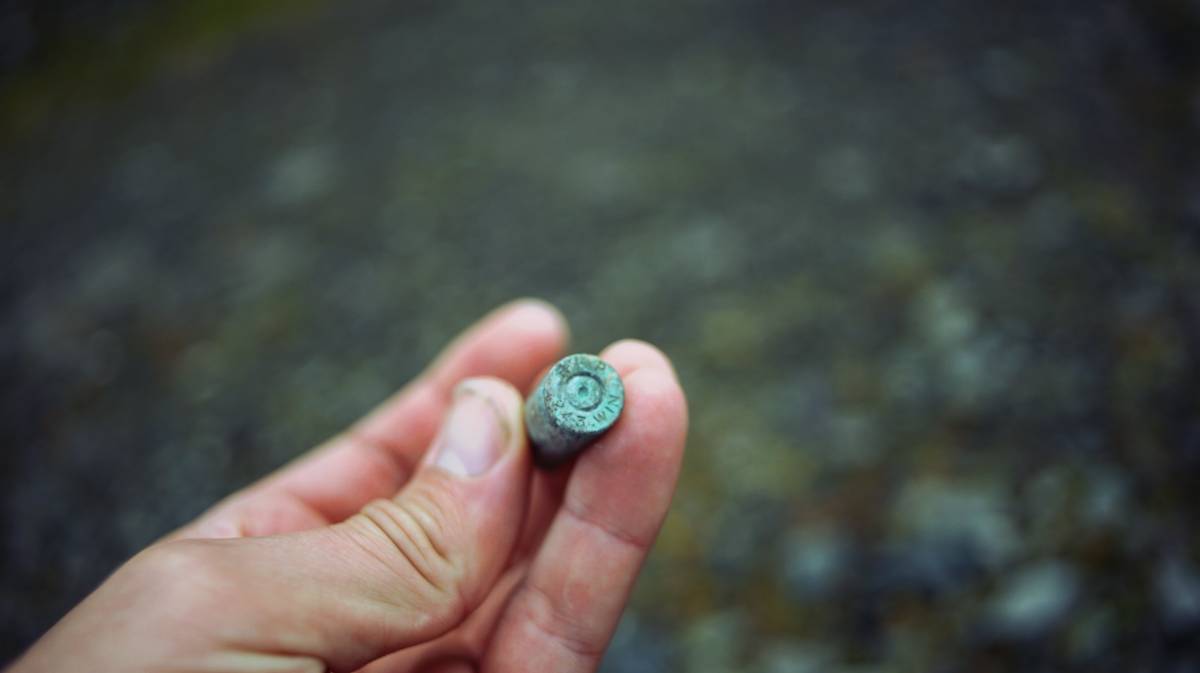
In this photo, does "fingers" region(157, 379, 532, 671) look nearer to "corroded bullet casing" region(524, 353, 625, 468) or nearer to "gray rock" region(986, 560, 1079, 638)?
"corroded bullet casing" region(524, 353, 625, 468)

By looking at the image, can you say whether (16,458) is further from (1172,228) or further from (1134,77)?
(1134,77)

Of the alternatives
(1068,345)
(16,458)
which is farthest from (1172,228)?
(16,458)

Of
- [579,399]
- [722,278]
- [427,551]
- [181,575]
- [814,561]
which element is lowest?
[814,561]

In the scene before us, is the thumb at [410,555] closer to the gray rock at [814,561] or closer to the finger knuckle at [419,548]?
the finger knuckle at [419,548]

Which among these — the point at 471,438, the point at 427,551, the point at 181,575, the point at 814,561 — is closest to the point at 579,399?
the point at 471,438

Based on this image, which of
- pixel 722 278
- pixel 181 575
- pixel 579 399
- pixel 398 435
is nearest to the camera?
A: pixel 181 575

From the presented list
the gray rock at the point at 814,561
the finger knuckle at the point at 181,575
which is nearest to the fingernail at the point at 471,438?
the finger knuckle at the point at 181,575

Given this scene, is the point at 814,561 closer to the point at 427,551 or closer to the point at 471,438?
the point at 471,438
